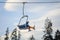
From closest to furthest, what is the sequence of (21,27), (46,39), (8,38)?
(21,27) < (46,39) < (8,38)

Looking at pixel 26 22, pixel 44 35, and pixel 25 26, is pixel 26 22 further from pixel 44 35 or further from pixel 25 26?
pixel 44 35

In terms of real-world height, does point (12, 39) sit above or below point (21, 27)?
below

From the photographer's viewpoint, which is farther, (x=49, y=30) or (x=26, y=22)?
(x=49, y=30)

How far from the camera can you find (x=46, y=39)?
1864cm

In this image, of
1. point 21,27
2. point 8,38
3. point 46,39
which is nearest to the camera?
point 21,27

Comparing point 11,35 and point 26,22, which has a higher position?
point 26,22

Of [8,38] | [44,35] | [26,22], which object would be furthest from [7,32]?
[26,22]

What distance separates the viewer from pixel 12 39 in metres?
19.6

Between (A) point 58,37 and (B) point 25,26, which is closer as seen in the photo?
(B) point 25,26

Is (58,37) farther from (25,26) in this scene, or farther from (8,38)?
(25,26)

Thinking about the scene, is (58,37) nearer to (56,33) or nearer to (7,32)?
(56,33)

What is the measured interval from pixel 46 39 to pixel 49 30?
3.35ft

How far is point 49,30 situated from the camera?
63.5 feet

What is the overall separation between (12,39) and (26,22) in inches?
217
